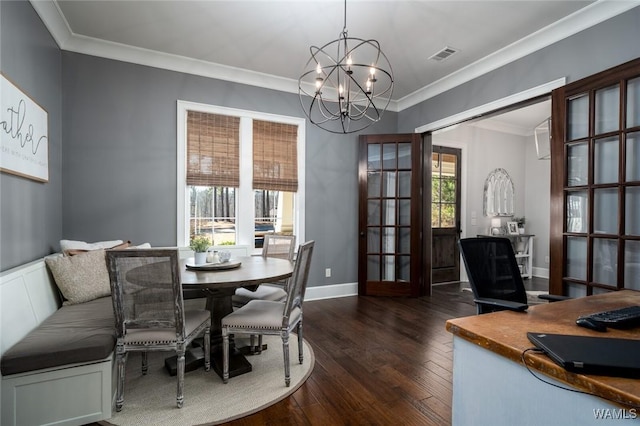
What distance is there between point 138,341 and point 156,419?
456 mm

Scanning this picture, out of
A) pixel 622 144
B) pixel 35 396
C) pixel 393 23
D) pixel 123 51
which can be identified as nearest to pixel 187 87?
pixel 123 51

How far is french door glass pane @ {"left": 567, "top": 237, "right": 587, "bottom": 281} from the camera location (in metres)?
2.62

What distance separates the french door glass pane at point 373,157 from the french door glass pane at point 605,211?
8.41ft

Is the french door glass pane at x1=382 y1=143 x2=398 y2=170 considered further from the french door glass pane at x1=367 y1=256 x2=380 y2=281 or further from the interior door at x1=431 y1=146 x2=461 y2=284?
the french door glass pane at x1=367 y1=256 x2=380 y2=281

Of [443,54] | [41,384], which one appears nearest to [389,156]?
[443,54]

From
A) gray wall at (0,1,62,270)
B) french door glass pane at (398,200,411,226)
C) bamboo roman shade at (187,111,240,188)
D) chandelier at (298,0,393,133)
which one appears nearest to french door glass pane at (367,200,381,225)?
french door glass pane at (398,200,411,226)

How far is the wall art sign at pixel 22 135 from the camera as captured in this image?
2.00m

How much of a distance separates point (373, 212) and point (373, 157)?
823 mm

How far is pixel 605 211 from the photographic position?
248 cm

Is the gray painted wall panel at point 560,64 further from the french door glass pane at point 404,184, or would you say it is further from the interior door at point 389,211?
the french door glass pane at point 404,184

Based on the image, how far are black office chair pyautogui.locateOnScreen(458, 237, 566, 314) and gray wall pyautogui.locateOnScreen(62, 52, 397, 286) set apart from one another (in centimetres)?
313

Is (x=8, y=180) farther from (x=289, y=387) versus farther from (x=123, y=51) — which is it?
(x=289, y=387)

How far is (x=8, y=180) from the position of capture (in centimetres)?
208

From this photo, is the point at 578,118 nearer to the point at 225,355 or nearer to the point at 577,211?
the point at 577,211
